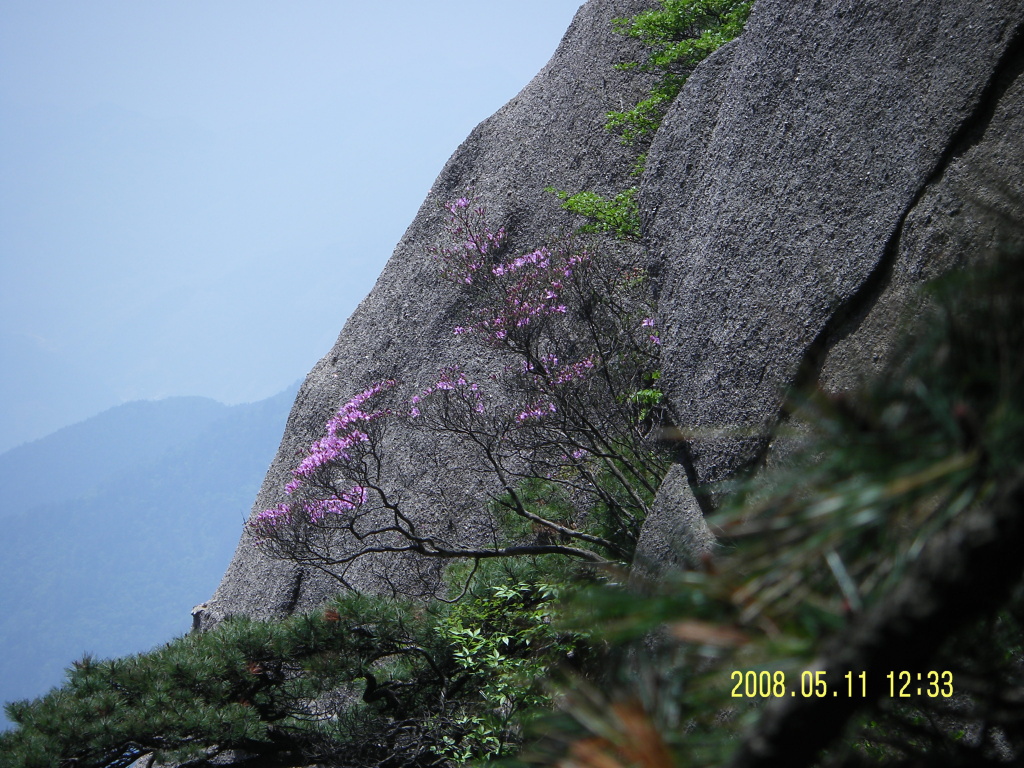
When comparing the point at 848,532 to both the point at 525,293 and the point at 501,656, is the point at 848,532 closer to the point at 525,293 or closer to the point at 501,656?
the point at 501,656

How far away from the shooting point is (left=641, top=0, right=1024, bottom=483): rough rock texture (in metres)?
3.50

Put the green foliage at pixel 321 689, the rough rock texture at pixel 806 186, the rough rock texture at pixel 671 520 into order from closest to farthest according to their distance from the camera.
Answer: the rough rock texture at pixel 806 186
the rough rock texture at pixel 671 520
the green foliage at pixel 321 689

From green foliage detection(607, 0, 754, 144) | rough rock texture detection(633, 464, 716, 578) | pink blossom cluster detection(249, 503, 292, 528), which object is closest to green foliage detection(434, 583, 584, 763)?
rough rock texture detection(633, 464, 716, 578)

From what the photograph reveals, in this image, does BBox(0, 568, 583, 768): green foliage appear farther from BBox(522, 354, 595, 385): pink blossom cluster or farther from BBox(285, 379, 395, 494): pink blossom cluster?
BBox(522, 354, 595, 385): pink blossom cluster

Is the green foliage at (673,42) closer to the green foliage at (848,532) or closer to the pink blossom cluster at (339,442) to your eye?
the pink blossom cluster at (339,442)

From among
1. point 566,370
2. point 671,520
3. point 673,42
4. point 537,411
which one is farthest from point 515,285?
point 673,42

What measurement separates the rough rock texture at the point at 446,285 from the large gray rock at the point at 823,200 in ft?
13.4

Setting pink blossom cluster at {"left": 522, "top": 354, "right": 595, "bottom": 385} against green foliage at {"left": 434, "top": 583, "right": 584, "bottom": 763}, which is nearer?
green foliage at {"left": 434, "top": 583, "right": 584, "bottom": 763}

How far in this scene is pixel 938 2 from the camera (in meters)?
3.64

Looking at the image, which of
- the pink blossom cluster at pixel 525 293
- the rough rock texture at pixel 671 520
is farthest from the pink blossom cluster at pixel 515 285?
the rough rock texture at pixel 671 520

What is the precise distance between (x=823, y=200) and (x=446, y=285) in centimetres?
650

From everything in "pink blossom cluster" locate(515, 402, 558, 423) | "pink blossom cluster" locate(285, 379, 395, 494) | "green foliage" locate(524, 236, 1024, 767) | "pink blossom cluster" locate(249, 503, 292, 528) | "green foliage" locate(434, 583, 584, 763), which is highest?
"pink blossom cluster" locate(285, 379, 395, 494)

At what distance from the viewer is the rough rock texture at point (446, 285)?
8789mm

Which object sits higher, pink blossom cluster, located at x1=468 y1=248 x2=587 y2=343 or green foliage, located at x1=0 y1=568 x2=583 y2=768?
pink blossom cluster, located at x1=468 y1=248 x2=587 y2=343
